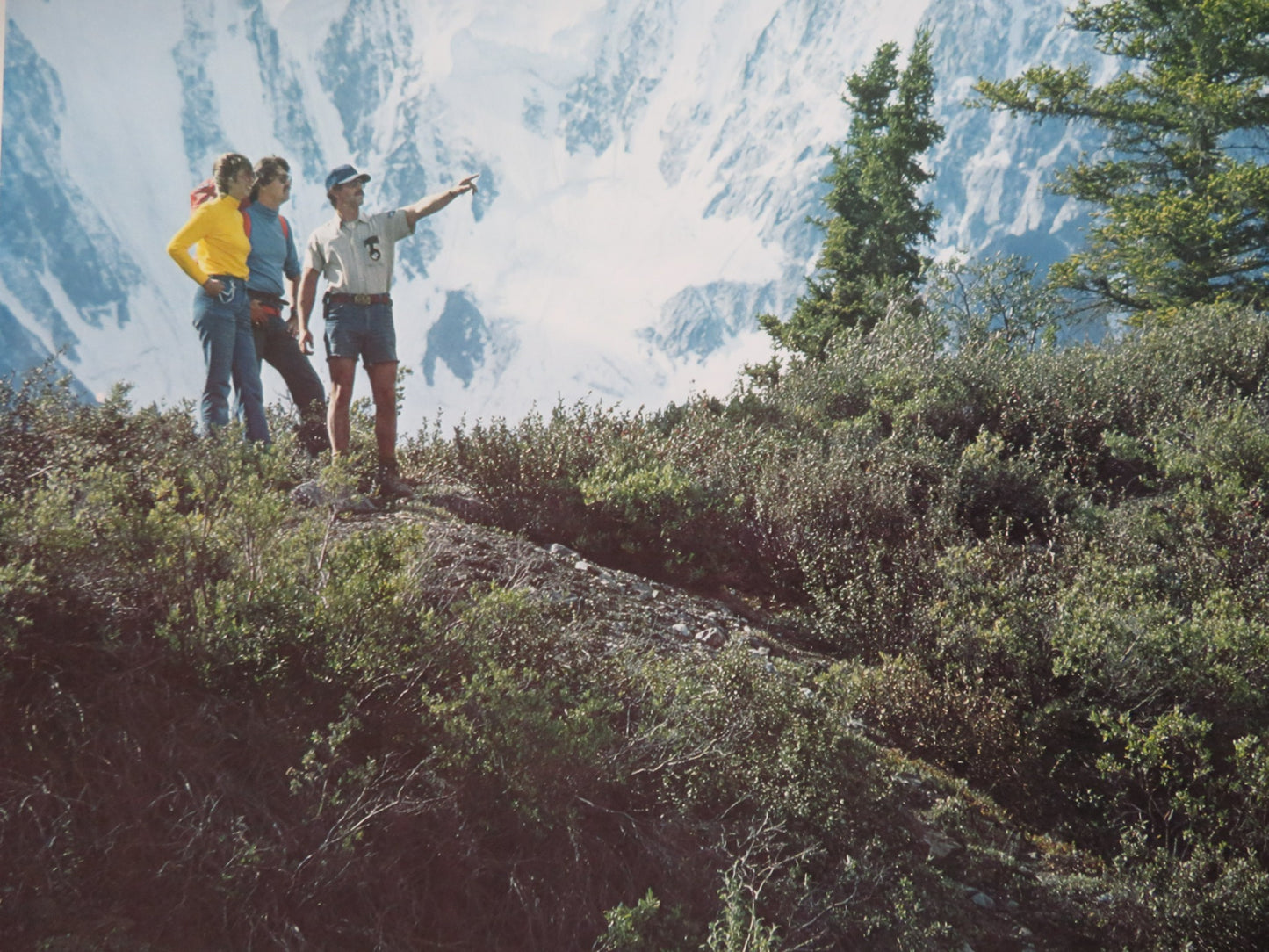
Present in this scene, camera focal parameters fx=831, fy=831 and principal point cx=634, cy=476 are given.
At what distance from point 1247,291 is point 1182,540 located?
462 inches

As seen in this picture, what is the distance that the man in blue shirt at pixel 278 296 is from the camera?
6281 millimetres

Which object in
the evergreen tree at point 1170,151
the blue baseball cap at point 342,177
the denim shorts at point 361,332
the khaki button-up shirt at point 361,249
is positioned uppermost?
the evergreen tree at point 1170,151

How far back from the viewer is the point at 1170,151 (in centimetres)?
1485

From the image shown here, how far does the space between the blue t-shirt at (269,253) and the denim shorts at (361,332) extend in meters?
0.95

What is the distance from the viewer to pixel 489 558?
423 cm

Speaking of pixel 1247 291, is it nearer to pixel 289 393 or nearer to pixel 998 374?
pixel 998 374

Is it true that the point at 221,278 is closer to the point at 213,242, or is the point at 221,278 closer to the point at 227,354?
the point at 213,242

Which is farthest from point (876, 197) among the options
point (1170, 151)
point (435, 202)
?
point (435, 202)

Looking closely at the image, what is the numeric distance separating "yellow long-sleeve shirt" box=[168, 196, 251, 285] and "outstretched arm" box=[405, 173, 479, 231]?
123 centimetres

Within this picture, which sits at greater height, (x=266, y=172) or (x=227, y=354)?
(x=266, y=172)

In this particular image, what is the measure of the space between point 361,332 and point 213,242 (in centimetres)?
120

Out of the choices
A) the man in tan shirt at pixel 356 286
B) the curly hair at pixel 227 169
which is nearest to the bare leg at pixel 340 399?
the man in tan shirt at pixel 356 286

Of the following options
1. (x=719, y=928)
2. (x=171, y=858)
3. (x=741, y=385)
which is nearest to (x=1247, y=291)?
(x=741, y=385)

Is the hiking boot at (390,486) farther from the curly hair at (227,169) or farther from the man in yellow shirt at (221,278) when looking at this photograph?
the curly hair at (227,169)
